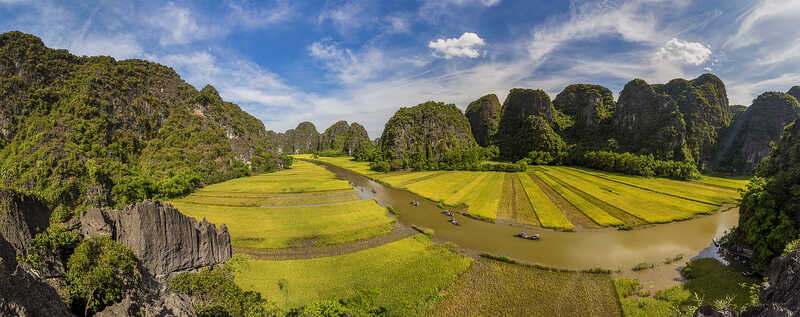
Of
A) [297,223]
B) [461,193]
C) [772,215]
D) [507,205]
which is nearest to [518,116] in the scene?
[461,193]

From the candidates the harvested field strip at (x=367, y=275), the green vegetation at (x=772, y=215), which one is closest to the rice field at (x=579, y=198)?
the green vegetation at (x=772, y=215)

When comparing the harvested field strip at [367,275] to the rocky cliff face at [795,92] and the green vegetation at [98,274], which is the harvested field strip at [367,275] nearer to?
the green vegetation at [98,274]

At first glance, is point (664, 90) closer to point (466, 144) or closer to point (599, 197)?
point (466, 144)

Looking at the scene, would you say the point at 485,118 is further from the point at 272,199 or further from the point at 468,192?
the point at 272,199

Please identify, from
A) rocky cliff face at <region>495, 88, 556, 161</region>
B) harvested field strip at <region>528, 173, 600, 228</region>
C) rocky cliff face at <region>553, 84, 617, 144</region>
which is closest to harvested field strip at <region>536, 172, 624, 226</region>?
harvested field strip at <region>528, 173, 600, 228</region>

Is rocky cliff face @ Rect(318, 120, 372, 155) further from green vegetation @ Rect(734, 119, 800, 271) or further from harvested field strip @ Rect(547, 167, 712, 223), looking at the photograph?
green vegetation @ Rect(734, 119, 800, 271)
